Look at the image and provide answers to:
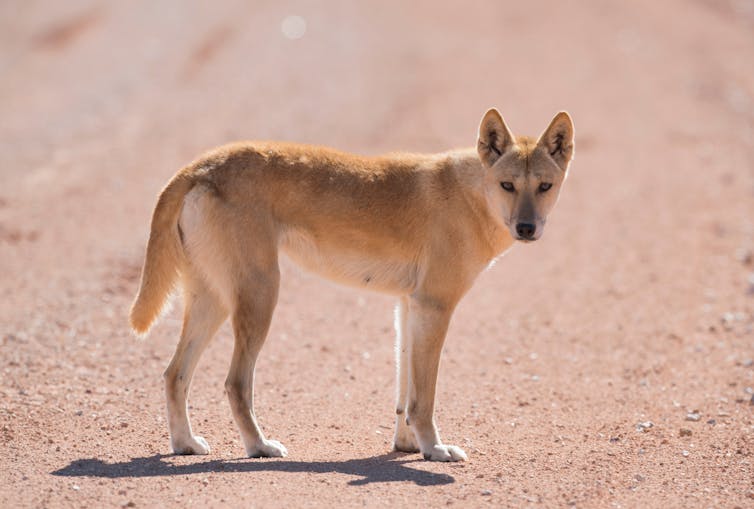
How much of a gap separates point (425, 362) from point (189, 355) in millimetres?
1816

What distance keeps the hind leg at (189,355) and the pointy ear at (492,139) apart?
2.43m

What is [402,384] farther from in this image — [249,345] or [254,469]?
[254,469]

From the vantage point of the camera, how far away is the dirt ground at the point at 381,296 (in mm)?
7410

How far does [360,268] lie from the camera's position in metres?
8.17

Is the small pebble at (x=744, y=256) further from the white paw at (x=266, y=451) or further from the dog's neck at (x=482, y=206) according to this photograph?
the white paw at (x=266, y=451)

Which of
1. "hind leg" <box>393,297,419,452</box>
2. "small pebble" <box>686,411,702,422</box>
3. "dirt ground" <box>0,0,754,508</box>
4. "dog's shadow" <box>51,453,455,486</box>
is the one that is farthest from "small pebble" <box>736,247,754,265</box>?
"dog's shadow" <box>51,453,455,486</box>

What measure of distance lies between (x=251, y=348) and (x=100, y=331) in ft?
14.0

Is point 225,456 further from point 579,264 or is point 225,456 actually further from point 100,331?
point 579,264

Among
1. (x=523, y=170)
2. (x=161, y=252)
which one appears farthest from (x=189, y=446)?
(x=523, y=170)

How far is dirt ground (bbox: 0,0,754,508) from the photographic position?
7410 mm

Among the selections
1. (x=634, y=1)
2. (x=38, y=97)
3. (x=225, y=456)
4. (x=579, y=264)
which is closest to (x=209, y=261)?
(x=225, y=456)

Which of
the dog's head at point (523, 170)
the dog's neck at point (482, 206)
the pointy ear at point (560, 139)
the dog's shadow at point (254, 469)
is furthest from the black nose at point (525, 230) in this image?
the dog's shadow at point (254, 469)

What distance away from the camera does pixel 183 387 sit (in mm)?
7738

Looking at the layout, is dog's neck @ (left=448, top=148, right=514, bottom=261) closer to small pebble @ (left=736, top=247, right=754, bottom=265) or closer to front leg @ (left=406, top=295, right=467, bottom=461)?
front leg @ (left=406, top=295, right=467, bottom=461)
